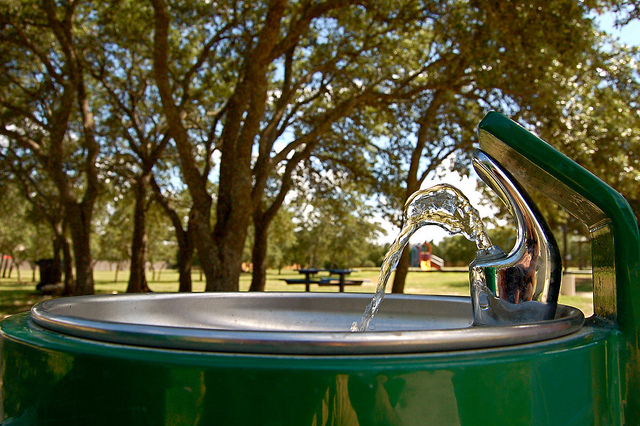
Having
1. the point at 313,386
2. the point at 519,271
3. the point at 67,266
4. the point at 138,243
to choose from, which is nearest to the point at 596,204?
the point at 519,271

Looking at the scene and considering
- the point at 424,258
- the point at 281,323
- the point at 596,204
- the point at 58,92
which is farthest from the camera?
the point at 424,258

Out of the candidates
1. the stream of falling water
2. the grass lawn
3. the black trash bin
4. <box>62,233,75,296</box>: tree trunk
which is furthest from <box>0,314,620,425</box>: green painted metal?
the black trash bin

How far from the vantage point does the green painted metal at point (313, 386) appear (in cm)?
58

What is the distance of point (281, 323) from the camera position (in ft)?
4.92

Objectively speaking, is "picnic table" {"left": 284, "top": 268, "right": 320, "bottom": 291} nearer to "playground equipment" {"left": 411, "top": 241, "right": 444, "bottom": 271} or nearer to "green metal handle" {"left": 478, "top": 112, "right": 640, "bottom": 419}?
"green metal handle" {"left": 478, "top": 112, "right": 640, "bottom": 419}

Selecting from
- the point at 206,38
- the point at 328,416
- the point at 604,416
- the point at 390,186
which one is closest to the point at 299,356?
the point at 328,416

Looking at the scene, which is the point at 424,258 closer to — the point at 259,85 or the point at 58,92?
the point at 58,92

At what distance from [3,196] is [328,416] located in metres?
18.3

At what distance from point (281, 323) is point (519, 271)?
74 cm

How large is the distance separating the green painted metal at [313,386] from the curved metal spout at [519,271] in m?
0.16

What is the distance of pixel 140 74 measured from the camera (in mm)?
13469

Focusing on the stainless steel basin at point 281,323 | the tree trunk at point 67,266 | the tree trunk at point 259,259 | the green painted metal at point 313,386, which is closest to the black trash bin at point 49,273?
the tree trunk at point 67,266

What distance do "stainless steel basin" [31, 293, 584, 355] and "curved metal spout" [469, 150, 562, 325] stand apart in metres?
0.06

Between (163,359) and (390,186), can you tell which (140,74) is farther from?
(163,359)
